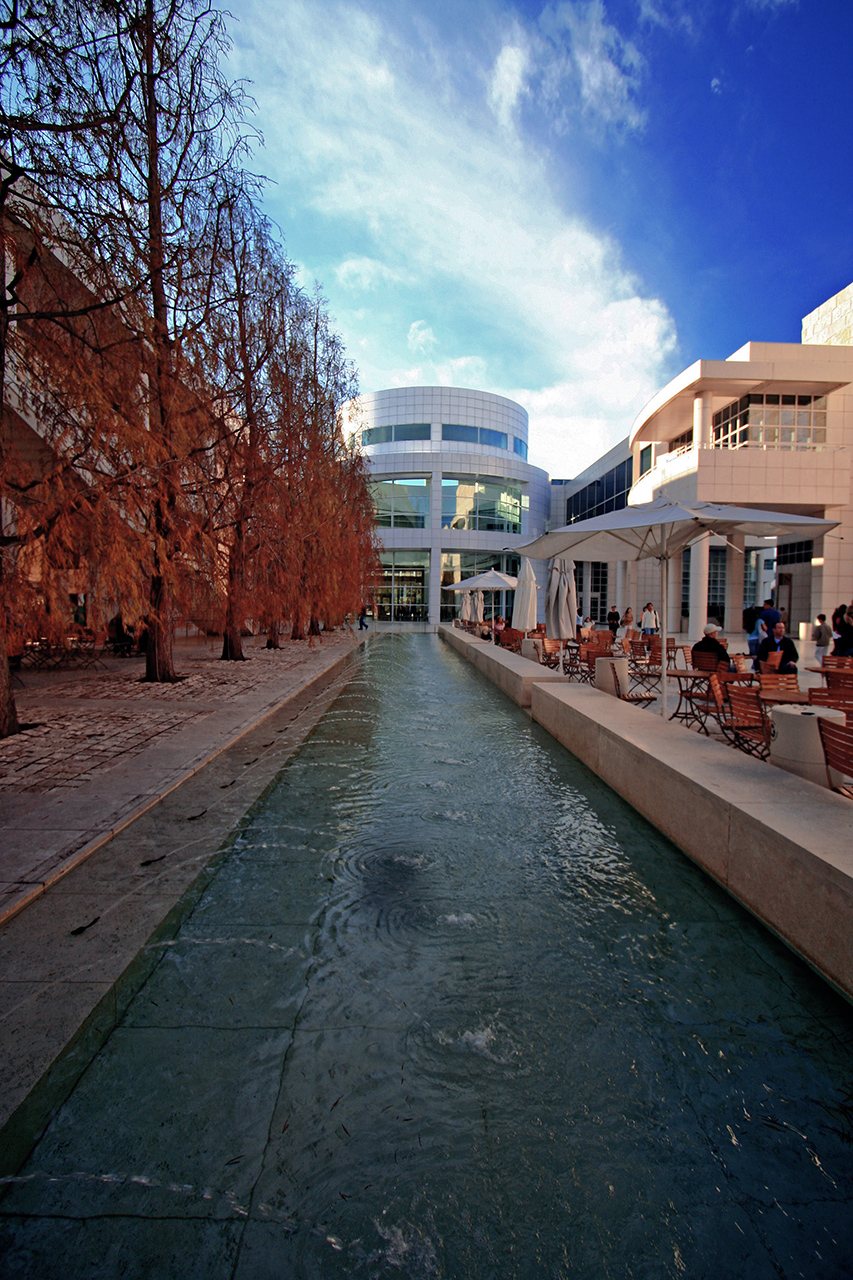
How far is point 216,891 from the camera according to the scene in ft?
13.8

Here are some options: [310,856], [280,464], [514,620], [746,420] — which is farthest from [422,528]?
[310,856]

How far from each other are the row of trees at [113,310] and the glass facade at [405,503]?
131 ft

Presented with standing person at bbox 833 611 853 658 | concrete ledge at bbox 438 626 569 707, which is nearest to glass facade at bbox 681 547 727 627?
standing person at bbox 833 611 853 658

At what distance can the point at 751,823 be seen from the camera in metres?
3.89

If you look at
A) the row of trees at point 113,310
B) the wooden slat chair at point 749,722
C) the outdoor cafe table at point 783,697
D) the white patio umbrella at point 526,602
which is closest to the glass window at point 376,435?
the white patio umbrella at point 526,602

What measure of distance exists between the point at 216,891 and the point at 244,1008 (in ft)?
4.14

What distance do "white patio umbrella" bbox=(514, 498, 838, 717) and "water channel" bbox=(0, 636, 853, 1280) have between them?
513 centimetres

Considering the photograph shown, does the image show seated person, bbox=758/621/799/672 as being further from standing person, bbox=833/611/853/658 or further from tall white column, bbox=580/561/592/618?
tall white column, bbox=580/561/592/618

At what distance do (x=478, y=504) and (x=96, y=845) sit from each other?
167ft

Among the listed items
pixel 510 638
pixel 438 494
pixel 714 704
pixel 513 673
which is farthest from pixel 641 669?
pixel 438 494

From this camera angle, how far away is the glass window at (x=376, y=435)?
54562mm

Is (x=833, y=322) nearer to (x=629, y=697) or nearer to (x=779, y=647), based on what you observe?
(x=779, y=647)

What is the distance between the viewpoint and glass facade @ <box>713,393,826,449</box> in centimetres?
2911

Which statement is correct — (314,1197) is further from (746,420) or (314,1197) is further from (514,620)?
(746,420)
